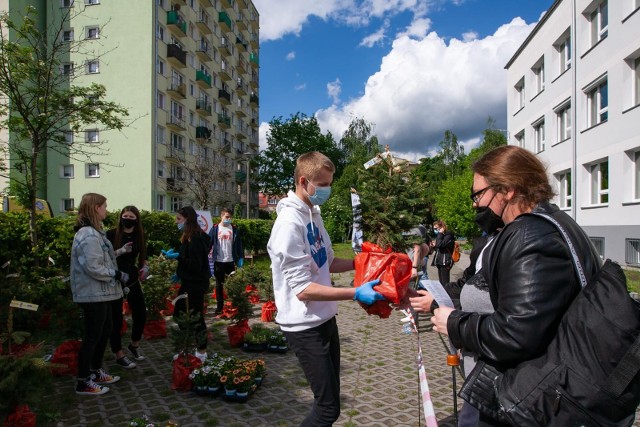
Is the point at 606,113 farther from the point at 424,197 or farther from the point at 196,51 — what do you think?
the point at 196,51

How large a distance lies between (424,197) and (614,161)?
981 centimetres

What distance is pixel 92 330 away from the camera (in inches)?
175

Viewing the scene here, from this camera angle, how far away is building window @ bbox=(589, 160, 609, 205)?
16016 millimetres

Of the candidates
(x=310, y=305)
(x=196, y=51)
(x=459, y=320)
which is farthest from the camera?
(x=196, y=51)

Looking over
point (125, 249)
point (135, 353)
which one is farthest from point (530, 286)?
point (135, 353)

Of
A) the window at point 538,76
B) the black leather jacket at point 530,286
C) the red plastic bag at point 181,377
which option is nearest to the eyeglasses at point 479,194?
the black leather jacket at point 530,286

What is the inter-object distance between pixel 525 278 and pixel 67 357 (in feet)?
18.1

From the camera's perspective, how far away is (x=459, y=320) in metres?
1.89

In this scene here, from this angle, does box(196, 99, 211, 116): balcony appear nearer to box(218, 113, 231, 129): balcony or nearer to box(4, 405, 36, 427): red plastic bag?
box(218, 113, 231, 129): balcony

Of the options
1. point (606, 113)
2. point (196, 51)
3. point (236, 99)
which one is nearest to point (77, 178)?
point (196, 51)

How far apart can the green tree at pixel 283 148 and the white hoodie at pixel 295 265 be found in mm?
50842

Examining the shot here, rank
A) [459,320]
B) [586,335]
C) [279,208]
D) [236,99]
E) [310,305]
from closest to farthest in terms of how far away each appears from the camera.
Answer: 1. [586,335]
2. [459,320]
3. [310,305]
4. [279,208]
5. [236,99]

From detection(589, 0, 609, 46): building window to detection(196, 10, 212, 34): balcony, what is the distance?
32088 millimetres

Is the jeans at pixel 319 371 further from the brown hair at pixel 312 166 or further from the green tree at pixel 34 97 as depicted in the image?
the green tree at pixel 34 97
